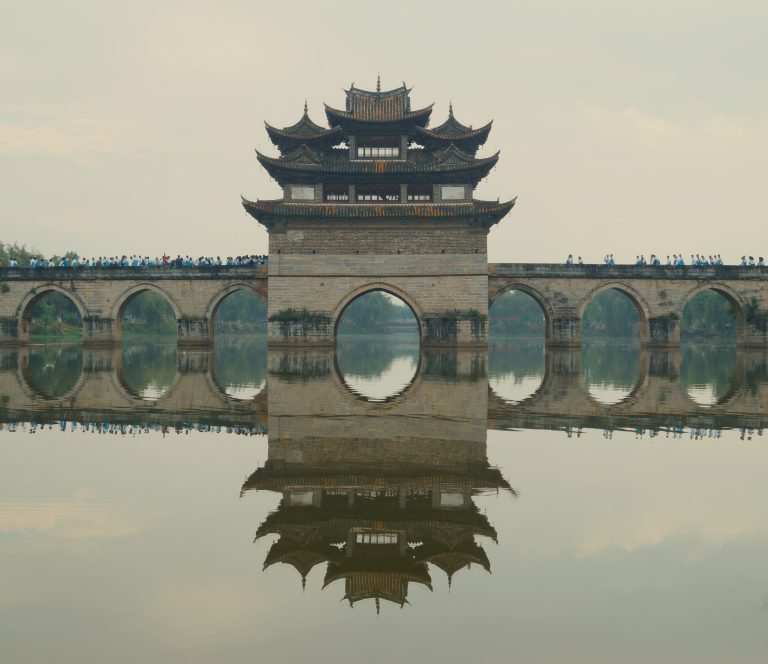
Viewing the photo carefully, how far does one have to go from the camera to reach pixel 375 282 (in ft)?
143

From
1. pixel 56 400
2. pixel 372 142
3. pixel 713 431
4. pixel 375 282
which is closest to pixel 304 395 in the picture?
pixel 56 400

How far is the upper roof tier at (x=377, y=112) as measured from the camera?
44156 millimetres

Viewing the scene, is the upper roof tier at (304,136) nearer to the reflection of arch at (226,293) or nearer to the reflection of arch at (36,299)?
the reflection of arch at (226,293)

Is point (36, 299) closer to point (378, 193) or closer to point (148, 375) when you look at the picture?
point (378, 193)

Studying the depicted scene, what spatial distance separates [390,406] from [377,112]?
1224 inches

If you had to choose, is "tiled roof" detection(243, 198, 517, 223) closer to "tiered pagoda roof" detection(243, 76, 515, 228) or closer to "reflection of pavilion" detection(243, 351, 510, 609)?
"tiered pagoda roof" detection(243, 76, 515, 228)

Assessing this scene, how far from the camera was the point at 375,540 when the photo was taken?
25.5ft

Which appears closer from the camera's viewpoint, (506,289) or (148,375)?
(148,375)

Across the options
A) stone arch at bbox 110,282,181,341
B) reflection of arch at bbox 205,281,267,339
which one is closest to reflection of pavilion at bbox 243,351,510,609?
reflection of arch at bbox 205,281,267,339

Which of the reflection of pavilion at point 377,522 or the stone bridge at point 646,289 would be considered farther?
the stone bridge at point 646,289

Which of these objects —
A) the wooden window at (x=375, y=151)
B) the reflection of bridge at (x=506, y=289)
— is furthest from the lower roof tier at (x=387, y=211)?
the reflection of bridge at (x=506, y=289)

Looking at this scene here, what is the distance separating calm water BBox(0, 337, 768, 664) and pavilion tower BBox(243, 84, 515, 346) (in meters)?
26.6

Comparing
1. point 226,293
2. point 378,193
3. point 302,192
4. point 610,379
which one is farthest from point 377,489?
point 226,293

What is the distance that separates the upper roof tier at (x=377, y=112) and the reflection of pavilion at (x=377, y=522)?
3639 centimetres
